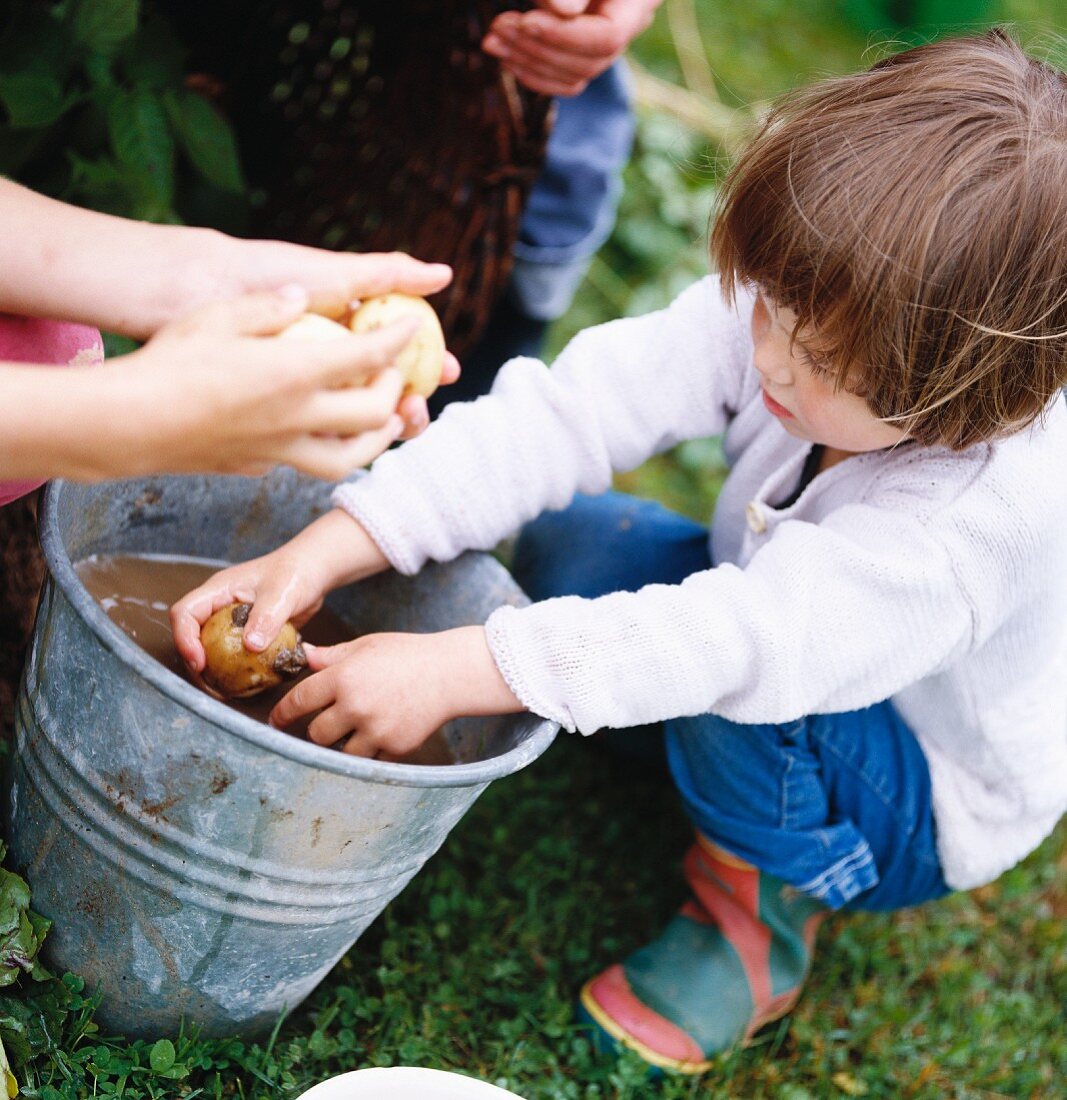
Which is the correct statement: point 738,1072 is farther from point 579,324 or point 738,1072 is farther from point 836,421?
point 579,324

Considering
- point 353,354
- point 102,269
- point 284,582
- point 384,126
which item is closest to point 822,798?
point 284,582

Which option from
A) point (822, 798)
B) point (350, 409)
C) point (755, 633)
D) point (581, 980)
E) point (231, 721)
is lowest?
point (581, 980)

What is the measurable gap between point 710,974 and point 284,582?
30.8 inches

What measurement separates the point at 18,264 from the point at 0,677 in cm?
67

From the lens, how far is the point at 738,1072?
5.72 ft

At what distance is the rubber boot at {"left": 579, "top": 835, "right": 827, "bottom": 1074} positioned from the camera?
1.69 meters

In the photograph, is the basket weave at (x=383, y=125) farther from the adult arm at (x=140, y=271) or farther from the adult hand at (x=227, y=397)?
the adult hand at (x=227, y=397)

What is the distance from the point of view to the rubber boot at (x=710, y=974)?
1688 mm

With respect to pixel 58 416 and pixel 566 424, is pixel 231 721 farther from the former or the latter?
pixel 566 424

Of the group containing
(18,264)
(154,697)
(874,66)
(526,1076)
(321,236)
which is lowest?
(526,1076)

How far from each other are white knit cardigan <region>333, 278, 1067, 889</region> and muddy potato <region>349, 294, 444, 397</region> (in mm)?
274

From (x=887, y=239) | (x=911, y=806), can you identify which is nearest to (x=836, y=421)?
(x=887, y=239)

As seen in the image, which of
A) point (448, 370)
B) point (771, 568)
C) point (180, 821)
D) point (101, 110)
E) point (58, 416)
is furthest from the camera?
point (101, 110)

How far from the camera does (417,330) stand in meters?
1.24
